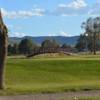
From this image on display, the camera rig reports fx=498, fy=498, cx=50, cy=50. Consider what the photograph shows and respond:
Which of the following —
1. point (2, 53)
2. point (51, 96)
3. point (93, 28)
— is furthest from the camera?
point (93, 28)

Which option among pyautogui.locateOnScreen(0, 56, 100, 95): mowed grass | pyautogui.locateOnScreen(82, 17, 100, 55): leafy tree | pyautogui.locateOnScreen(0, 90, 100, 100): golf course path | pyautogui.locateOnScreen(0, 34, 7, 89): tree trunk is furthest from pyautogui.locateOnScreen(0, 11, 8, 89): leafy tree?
pyautogui.locateOnScreen(82, 17, 100, 55): leafy tree

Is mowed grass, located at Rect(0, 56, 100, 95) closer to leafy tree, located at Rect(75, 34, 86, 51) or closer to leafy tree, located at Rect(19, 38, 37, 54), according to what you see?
leafy tree, located at Rect(19, 38, 37, 54)

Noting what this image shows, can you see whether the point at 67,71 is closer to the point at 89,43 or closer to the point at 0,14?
the point at 0,14

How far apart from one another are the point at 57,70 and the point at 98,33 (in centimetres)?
8634

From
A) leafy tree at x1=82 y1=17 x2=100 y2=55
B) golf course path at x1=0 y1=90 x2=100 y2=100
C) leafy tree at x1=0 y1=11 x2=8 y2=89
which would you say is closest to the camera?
golf course path at x1=0 y1=90 x2=100 y2=100

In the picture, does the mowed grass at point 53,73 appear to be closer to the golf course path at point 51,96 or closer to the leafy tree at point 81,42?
the golf course path at point 51,96

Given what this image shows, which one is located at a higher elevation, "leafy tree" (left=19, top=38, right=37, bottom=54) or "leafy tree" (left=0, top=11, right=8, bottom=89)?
"leafy tree" (left=0, top=11, right=8, bottom=89)

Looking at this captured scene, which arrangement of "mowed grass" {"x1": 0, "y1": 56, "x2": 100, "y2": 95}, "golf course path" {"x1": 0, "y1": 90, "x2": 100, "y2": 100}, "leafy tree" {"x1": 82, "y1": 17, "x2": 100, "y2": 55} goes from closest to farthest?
1. "golf course path" {"x1": 0, "y1": 90, "x2": 100, "y2": 100}
2. "mowed grass" {"x1": 0, "y1": 56, "x2": 100, "y2": 95}
3. "leafy tree" {"x1": 82, "y1": 17, "x2": 100, "y2": 55}

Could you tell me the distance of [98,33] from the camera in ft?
422

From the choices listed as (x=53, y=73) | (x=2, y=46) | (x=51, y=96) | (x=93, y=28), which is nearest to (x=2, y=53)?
(x=2, y=46)

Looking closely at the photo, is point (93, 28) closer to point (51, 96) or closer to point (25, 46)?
point (25, 46)

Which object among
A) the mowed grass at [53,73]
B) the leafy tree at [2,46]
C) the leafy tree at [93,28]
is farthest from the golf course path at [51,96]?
the leafy tree at [93,28]

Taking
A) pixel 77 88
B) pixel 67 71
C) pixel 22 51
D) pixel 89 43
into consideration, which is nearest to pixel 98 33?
pixel 89 43

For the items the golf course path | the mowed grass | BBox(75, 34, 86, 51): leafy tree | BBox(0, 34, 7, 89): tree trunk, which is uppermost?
BBox(0, 34, 7, 89): tree trunk
